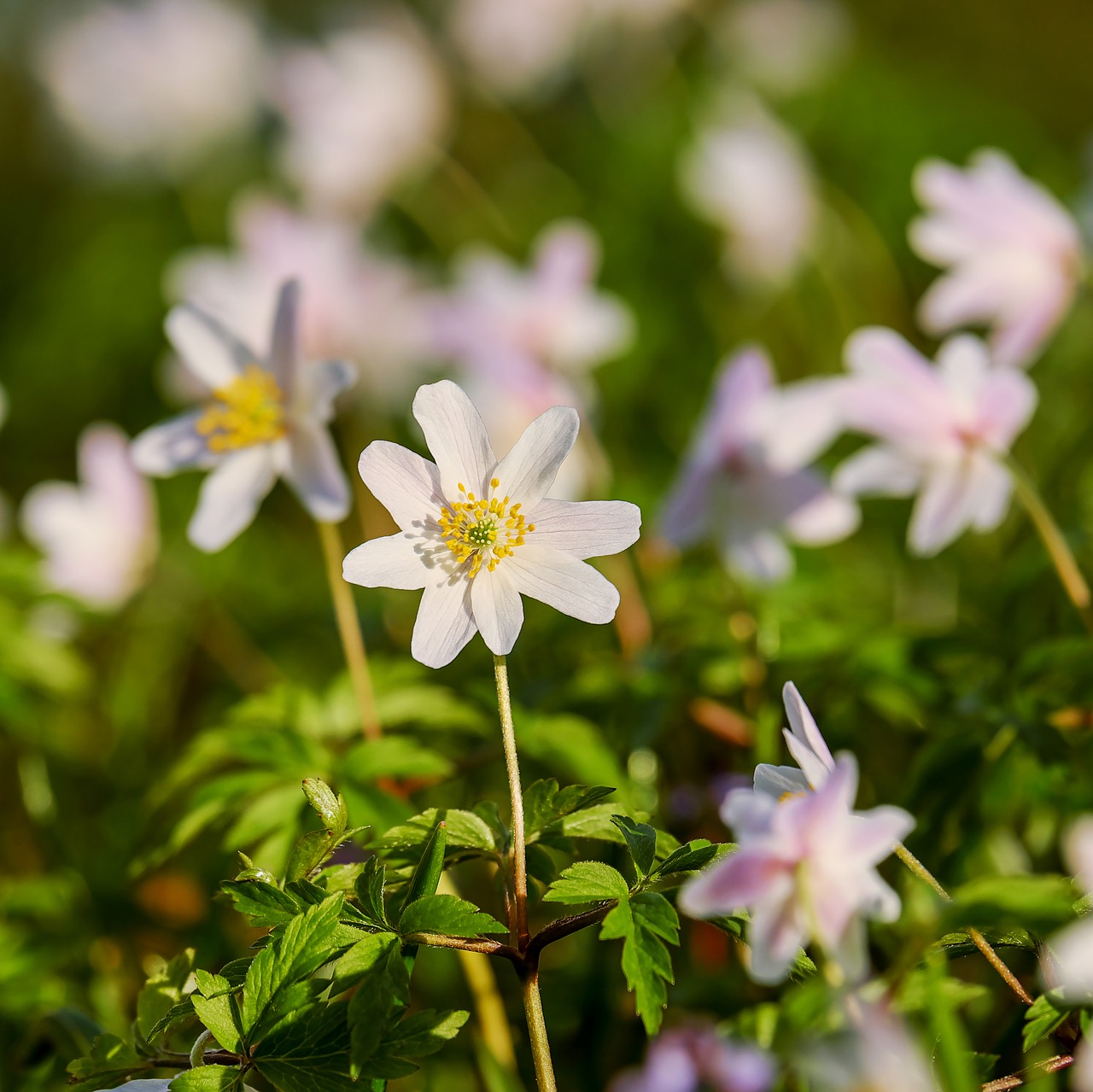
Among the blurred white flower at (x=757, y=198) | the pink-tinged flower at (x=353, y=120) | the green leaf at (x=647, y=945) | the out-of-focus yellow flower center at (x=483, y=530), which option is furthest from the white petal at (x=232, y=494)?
the pink-tinged flower at (x=353, y=120)

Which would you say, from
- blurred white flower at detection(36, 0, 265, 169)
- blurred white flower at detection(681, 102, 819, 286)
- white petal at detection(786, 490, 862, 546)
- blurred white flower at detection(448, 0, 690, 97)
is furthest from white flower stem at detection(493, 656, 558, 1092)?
blurred white flower at detection(36, 0, 265, 169)

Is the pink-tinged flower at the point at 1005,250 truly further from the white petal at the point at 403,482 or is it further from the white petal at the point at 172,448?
the white petal at the point at 172,448

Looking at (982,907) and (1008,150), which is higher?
(1008,150)

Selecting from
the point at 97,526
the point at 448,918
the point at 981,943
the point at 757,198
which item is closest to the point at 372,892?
the point at 448,918

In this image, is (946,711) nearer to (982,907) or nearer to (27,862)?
(982,907)

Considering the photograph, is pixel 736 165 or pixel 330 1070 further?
pixel 736 165

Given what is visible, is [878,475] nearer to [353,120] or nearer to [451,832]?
[451,832]

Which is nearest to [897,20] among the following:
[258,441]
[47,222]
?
[47,222]
